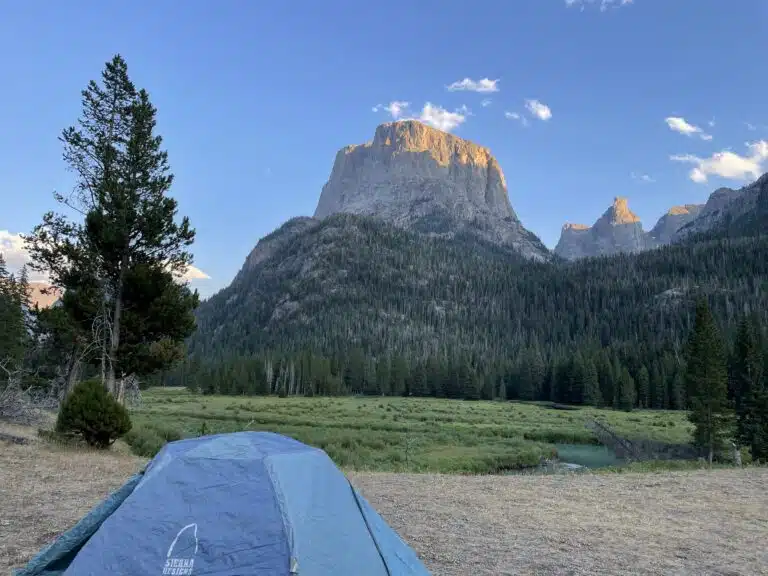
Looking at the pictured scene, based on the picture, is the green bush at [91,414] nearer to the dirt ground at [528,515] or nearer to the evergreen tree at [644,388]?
the dirt ground at [528,515]

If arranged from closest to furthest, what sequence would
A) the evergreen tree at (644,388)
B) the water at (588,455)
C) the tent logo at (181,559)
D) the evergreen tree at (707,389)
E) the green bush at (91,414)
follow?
1. the tent logo at (181,559)
2. the green bush at (91,414)
3. the water at (588,455)
4. the evergreen tree at (707,389)
5. the evergreen tree at (644,388)

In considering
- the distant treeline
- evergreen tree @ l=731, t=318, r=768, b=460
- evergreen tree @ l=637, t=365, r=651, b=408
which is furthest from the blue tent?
the distant treeline

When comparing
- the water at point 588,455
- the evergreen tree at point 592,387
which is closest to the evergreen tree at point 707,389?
the water at point 588,455

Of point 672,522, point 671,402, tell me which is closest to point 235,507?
point 672,522

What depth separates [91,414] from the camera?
19.0 metres

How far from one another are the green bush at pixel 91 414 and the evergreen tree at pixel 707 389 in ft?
118

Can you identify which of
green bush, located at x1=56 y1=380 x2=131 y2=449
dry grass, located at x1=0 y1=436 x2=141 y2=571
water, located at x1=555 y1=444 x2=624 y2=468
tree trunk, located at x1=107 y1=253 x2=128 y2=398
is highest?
tree trunk, located at x1=107 y1=253 x2=128 y2=398

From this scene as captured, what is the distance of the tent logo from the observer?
5.88m

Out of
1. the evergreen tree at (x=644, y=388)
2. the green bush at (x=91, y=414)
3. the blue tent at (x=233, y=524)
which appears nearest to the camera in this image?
the blue tent at (x=233, y=524)

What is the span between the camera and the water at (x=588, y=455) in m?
36.5

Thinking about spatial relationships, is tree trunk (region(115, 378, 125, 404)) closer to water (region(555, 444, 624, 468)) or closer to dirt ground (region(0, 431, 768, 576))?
dirt ground (region(0, 431, 768, 576))

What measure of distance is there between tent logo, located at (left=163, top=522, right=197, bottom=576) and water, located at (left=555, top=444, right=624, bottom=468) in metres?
33.6

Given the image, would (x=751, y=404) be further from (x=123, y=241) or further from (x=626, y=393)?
(x=626, y=393)

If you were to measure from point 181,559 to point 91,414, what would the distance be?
1548 cm
